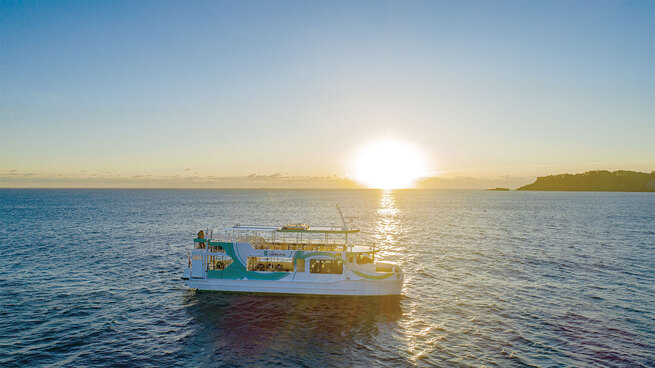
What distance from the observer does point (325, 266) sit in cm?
3275

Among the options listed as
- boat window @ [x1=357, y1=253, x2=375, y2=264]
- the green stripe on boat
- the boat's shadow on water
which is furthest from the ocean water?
boat window @ [x1=357, y1=253, x2=375, y2=264]

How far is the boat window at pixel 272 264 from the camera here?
1307 inches

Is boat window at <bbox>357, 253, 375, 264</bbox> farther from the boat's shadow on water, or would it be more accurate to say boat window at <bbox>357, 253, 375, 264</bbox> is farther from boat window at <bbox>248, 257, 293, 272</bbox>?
boat window at <bbox>248, 257, 293, 272</bbox>

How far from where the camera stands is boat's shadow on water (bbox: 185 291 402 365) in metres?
21.9

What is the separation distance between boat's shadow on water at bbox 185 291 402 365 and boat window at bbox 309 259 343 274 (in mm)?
2321

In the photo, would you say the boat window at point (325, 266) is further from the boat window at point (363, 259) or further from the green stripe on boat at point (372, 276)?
the green stripe on boat at point (372, 276)

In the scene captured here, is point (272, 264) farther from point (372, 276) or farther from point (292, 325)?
point (372, 276)

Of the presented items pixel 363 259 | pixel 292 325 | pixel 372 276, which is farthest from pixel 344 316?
pixel 363 259

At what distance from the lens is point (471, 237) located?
65.8 metres

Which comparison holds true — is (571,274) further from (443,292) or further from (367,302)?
(367,302)

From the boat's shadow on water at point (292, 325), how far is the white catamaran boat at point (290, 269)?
912mm

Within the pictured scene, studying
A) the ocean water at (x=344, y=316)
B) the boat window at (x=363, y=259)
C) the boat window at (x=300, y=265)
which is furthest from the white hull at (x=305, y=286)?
the boat window at (x=363, y=259)

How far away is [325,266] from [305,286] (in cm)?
256

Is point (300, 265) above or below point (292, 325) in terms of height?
above
